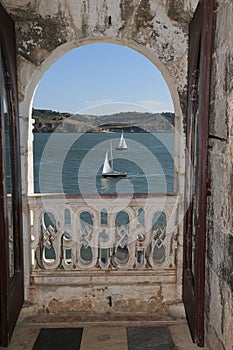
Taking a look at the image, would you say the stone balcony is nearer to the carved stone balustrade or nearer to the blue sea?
the carved stone balustrade

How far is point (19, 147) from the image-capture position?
9.53 feet

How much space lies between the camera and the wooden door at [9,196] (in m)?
2.38

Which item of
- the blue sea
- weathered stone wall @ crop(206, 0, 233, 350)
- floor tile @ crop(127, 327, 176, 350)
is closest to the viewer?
weathered stone wall @ crop(206, 0, 233, 350)

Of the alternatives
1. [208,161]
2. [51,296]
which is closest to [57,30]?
[208,161]

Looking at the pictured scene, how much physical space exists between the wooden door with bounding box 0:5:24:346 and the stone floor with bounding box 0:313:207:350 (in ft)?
0.64

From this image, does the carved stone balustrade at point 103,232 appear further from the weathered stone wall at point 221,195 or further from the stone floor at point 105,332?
the weathered stone wall at point 221,195

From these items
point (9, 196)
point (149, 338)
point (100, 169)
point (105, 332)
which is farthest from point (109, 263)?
point (100, 169)

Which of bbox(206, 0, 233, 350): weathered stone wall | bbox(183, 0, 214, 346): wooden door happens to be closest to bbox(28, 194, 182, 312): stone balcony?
bbox(183, 0, 214, 346): wooden door

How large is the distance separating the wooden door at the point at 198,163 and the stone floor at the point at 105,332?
0.21m

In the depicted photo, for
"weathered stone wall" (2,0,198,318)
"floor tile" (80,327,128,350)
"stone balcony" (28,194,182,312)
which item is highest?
"weathered stone wall" (2,0,198,318)

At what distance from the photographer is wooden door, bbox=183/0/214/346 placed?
7.25 feet

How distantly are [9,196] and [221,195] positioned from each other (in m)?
1.39

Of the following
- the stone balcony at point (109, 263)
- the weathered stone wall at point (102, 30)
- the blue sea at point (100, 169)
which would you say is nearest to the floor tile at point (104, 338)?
the stone balcony at point (109, 263)

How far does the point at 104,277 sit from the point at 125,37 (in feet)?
5.93
